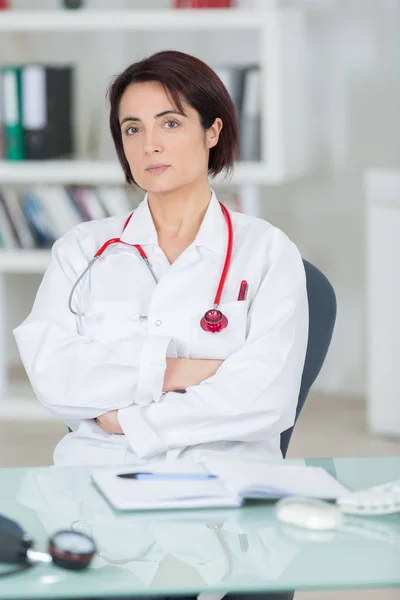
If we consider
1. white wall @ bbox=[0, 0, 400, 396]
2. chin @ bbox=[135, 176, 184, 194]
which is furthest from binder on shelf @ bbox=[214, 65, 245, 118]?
chin @ bbox=[135, 176, 184, 194]

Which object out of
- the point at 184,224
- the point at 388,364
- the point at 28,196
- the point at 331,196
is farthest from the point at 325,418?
the point at 184,224

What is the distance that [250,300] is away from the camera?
6.27ft

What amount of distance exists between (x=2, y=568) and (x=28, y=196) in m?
3.46

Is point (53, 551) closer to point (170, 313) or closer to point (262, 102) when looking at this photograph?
point (170, 313)

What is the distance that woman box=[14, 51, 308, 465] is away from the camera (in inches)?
70.9

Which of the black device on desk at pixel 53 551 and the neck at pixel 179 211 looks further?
the neck at pixel 179 211

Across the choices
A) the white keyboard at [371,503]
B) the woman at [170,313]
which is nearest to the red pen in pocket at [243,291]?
the woman at [170,313]

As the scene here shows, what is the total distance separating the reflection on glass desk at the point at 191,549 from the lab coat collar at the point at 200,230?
2.11 ft

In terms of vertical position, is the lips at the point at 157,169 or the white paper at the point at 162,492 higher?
the lips at the point at 157,169

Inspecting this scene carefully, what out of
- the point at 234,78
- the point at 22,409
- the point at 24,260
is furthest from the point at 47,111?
the point at 22,409

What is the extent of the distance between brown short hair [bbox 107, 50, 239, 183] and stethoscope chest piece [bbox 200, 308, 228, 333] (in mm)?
373

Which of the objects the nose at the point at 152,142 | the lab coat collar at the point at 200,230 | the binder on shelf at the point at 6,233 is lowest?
the binder on shelf at the point at 6,233

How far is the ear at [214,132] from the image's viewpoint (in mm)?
2027

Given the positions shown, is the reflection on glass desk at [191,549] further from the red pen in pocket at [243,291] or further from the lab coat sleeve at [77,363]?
the red pen in pocket at [243,291]
